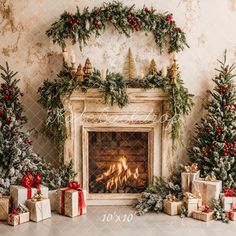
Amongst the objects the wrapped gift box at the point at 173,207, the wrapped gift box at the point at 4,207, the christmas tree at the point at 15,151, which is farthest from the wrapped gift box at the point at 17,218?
the wrapped gift box at the point at 173,207

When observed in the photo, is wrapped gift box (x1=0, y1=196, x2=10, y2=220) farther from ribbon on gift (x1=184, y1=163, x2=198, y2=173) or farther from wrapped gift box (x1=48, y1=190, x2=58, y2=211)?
ribbon on gift (x1=184, y1=163, x2=198, y2=173)

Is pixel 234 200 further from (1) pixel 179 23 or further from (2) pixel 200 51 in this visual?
(1) pixel 179 23

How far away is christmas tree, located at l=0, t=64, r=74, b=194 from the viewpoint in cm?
472

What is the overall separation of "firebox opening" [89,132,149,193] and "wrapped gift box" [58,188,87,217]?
0.54m

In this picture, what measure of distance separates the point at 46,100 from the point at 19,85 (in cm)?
47

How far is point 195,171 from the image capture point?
4.96 m

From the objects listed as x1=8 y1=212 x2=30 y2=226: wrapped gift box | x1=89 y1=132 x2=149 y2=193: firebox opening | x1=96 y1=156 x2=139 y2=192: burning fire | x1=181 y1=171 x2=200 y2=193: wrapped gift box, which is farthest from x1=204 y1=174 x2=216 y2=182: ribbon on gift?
x1=8 y1=212 x2=30 y2=226: wrapped gift box

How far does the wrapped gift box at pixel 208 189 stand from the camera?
15.6 ft

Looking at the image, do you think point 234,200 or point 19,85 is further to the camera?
point 19,85

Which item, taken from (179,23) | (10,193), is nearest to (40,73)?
(10,193)

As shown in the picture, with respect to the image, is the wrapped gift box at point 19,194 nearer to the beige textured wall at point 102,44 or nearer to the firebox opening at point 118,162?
the beige textured wall at point 102,44

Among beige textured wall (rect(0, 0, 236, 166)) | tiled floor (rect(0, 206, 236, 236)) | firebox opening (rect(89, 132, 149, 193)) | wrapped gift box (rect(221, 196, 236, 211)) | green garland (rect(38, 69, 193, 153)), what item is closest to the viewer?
tiled floor (rect(0, 206, 236, 236))

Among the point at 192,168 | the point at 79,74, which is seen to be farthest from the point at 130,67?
the point at 192,168

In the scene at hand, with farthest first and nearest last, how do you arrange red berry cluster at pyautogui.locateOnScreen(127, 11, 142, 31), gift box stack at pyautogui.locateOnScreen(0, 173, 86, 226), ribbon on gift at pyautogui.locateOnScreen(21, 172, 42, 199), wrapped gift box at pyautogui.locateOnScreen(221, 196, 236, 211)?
red berry cluster at pyautogui.locateOnScreen(127, 11, 142, 31)
wrapped gift box at pyautogui.locateOnScreen(221, 196, 236, 211)
ribbon on gift at pyautogui.locateOnScreen(21, 172, 42, 199)
gift box stack at pyautogui.locateOnScreen(0, 173, 86, 226)
